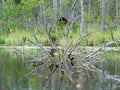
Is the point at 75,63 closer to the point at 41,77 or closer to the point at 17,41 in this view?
the point at 41,77

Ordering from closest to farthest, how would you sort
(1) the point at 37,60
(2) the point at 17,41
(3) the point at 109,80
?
(3) the point at 109,80 → (1) the point at 37,60 → (2) the point at 17,41

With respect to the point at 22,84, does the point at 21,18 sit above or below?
above

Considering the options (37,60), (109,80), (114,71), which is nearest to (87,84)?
(109,80)

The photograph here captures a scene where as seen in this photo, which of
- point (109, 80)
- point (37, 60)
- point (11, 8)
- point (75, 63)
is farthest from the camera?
point (11, 8)

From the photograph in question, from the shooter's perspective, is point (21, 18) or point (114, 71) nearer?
point (114, 71)

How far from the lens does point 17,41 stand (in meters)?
16.4

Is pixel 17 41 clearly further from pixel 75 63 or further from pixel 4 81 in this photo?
pixel 4 81

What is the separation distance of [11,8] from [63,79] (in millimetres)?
21364

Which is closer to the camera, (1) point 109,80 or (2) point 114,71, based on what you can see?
(1) point 109,80

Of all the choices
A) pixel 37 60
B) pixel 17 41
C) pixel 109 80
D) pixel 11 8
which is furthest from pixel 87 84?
pixel 11 8

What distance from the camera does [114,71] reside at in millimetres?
7043

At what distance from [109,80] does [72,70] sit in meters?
1.57

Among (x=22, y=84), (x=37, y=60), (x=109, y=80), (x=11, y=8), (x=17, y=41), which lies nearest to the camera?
(x=22, y=84)

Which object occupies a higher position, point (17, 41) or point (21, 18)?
Result: point (21, 18)
